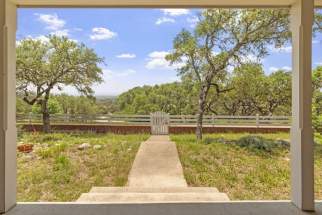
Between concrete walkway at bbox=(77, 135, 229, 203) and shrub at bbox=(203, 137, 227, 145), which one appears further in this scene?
shrub at bbox=(203, 137, 227, 145)

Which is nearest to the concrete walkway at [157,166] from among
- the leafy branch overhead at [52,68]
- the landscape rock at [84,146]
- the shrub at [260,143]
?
the landscape rock at [84,146]

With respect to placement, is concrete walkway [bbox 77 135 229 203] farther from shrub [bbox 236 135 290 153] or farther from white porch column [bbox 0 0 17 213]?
white porch column [bbox 0 0 17 213]

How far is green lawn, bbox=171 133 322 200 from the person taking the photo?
4.50 meters

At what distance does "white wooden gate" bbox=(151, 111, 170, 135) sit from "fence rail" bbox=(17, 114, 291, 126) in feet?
Result: 0.22

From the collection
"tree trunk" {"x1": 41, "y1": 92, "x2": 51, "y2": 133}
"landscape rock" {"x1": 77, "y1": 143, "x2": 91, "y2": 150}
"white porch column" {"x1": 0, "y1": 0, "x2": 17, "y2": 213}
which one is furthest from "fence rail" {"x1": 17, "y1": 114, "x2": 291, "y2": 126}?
"white porch column" {"x1": 0, "y1": 0, "x2": 17, "y2": 213}

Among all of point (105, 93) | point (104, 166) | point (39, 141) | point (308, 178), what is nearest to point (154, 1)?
point (308, 178)

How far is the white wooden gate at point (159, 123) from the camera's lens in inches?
198

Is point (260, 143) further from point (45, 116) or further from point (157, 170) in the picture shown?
point (45, 116)

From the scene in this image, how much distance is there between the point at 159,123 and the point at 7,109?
121 inches

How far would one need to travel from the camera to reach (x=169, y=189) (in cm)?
425

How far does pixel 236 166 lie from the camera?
4809 mm

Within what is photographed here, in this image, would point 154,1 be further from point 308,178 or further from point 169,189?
point 169,189

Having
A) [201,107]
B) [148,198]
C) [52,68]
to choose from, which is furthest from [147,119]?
[148,198]

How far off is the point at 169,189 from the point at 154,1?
2663mm
